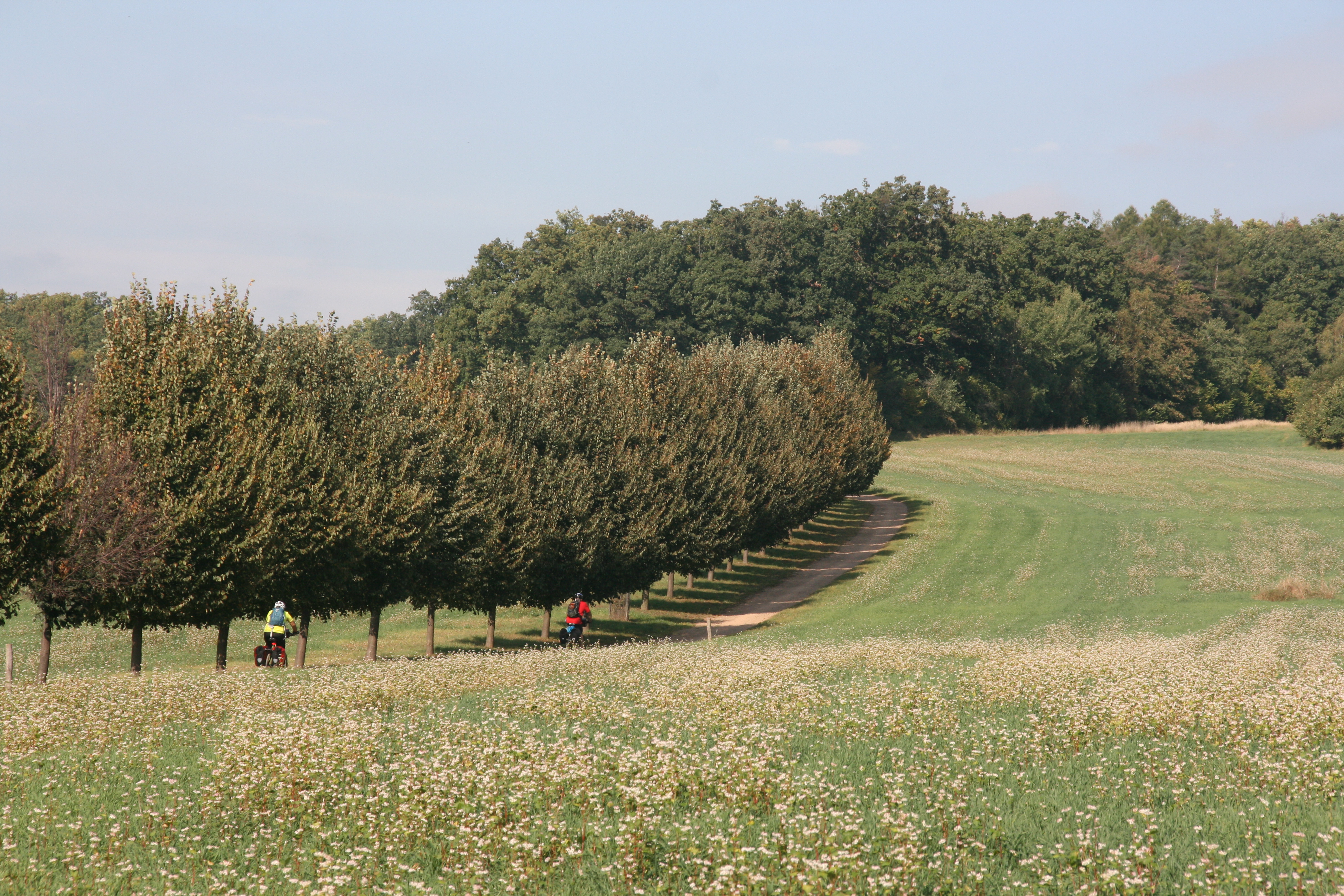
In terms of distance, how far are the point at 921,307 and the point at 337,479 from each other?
96.7 metres

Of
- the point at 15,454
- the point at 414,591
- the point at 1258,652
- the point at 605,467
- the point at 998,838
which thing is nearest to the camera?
the point at 998,838

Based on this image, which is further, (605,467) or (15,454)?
(605,467)

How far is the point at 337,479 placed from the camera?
1340 inches

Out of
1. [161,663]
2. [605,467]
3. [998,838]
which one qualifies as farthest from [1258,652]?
[161,663]

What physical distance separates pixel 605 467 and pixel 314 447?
1512 cm

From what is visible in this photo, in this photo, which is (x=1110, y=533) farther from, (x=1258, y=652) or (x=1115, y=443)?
(x=1115, y=443)

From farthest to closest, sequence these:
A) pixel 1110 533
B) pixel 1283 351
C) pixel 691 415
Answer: pixel 1283 351 → pixel 1110 533 → pixel 691 415

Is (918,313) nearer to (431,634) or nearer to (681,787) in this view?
(431,634)

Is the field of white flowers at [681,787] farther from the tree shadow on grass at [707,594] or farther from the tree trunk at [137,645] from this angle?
the tree shadow on grass at [707,594]

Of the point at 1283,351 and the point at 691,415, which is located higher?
the point at 1283,351

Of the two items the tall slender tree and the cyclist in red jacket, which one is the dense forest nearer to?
the cyclist in red jacket

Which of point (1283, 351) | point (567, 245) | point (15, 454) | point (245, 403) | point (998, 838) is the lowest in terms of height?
point (998, 838)

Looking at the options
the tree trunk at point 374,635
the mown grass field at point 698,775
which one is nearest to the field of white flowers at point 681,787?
the mown grass field at point 698,775

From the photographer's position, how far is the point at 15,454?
977 inches
